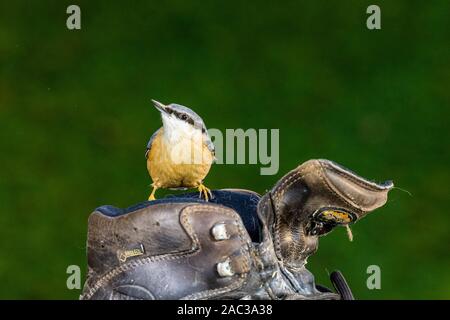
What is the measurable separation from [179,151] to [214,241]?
568 millimetres

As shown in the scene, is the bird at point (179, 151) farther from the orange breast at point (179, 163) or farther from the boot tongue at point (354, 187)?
the boot tongue at point (354, 187)

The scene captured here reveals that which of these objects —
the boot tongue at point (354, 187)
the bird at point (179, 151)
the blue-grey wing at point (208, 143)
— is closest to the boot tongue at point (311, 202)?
the boot tongue at point (354, 187)

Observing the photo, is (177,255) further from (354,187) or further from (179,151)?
(179,151)

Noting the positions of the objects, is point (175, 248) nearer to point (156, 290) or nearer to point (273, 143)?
point (156, 290)

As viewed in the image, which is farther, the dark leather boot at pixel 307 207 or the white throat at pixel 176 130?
the white throat at pixel 176 130

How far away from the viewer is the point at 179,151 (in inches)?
71.7

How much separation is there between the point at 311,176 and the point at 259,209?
9cm

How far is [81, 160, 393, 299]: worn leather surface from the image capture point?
1262mm

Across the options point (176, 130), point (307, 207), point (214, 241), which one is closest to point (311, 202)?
point (307, 207)

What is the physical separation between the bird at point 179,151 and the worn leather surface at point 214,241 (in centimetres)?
43

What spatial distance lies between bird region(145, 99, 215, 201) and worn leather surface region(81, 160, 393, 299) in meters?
0.43

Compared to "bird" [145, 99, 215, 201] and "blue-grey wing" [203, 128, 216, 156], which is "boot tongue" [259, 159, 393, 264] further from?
"blue-grey wing" [203, 128, 216, 156]

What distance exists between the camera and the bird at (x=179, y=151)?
1.76 metres

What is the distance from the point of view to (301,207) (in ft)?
4.38
